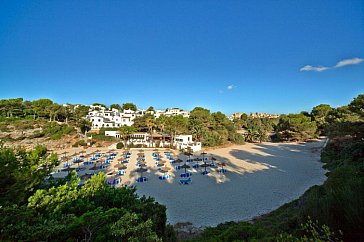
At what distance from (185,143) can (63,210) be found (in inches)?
1269

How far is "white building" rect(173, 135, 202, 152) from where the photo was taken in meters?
36.3

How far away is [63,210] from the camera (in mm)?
5574

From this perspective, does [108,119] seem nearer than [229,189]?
No

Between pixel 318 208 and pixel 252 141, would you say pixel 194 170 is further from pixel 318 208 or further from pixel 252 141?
pixel 252 141

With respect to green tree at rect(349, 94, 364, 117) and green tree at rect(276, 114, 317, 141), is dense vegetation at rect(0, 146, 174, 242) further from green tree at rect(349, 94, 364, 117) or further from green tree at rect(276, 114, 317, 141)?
green tree at rect(276, 114, 317, 141)

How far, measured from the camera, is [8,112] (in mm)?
47406

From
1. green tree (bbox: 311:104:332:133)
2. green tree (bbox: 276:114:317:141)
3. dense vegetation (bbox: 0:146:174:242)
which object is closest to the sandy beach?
dense vegetation (bbox: 0:146:174:242)

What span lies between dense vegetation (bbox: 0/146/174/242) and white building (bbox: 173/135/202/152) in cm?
2910

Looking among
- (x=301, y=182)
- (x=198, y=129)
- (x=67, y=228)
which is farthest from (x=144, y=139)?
(x=67, y=228)

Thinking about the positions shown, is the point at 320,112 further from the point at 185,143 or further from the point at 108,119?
the point at 108,119

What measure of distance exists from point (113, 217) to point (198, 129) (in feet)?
121

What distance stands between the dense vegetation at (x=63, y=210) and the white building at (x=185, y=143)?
29099mm

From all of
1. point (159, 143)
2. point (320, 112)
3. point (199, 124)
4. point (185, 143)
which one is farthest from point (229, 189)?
point (320, 112)

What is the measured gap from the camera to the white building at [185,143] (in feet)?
119
